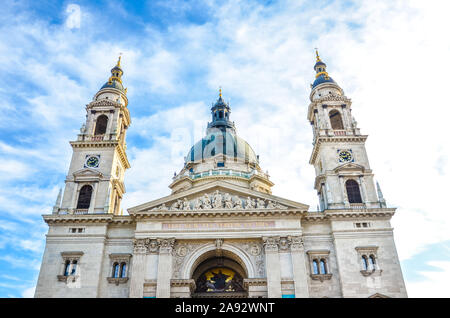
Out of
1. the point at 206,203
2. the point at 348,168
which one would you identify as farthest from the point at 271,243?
the point at 348,168

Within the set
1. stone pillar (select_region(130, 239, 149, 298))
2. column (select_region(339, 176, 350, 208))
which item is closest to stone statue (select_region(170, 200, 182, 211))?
stone pillar (select_region(130, 239, 149, 298))

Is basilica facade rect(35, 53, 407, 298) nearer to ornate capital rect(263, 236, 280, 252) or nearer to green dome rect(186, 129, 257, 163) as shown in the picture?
ornate capital rect(263, 236, 280, 252)

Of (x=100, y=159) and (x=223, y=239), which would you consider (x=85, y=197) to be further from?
(x=223, y=239)

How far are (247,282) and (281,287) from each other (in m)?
2.60

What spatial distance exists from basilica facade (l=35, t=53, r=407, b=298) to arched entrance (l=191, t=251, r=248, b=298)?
0.29ft

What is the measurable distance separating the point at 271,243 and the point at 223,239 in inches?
154

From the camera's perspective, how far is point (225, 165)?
51531 mm

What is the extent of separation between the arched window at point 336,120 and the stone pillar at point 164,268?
830 inches

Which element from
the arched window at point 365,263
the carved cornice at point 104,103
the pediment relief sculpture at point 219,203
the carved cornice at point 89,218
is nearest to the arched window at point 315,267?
the arched window at point 365,263

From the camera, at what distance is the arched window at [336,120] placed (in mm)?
39688

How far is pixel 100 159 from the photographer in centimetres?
3625

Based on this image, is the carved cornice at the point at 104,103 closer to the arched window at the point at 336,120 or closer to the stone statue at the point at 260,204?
the stone statue at the point at 260,204
